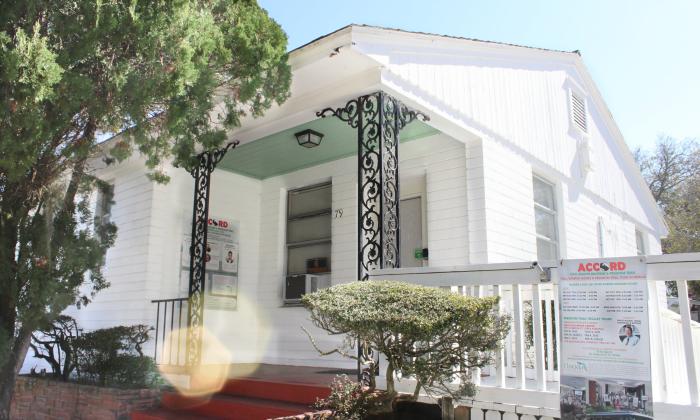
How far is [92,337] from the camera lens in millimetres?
7359

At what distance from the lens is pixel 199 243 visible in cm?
773

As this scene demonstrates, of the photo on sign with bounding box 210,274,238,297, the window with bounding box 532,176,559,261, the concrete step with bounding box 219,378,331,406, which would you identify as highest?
the window with bounding box 532,176,559,261

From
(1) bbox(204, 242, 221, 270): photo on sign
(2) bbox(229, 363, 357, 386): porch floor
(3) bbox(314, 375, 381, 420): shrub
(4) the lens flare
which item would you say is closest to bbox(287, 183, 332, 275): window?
(1) bbox(204, 242, 221, 270): photo on sign

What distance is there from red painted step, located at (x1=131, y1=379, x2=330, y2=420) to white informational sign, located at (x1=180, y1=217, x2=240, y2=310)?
96.2 inches

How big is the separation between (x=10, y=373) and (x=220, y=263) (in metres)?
3.83

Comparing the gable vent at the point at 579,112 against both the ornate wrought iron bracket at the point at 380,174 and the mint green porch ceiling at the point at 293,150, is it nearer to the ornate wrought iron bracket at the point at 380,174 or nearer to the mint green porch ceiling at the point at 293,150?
the mint green porch ceiling at the point at 293,150

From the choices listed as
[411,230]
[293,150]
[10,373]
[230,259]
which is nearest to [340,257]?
[411,230]

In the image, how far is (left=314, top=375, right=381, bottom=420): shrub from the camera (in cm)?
429

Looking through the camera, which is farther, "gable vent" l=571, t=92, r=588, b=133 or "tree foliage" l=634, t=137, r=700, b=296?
"tree foliage" l=634, t=137, r=700, b=296

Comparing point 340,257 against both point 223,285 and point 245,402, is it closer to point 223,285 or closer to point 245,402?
point 223,285

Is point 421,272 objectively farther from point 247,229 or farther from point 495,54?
point 247,229

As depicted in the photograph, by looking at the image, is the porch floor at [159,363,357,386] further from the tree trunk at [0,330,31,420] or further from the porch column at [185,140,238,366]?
the tree trunk at [0,330,31,420]

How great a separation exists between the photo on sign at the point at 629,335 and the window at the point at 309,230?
553cm

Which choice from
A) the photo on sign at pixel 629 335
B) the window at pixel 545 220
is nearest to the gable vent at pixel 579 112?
the window at pixel 545 220
